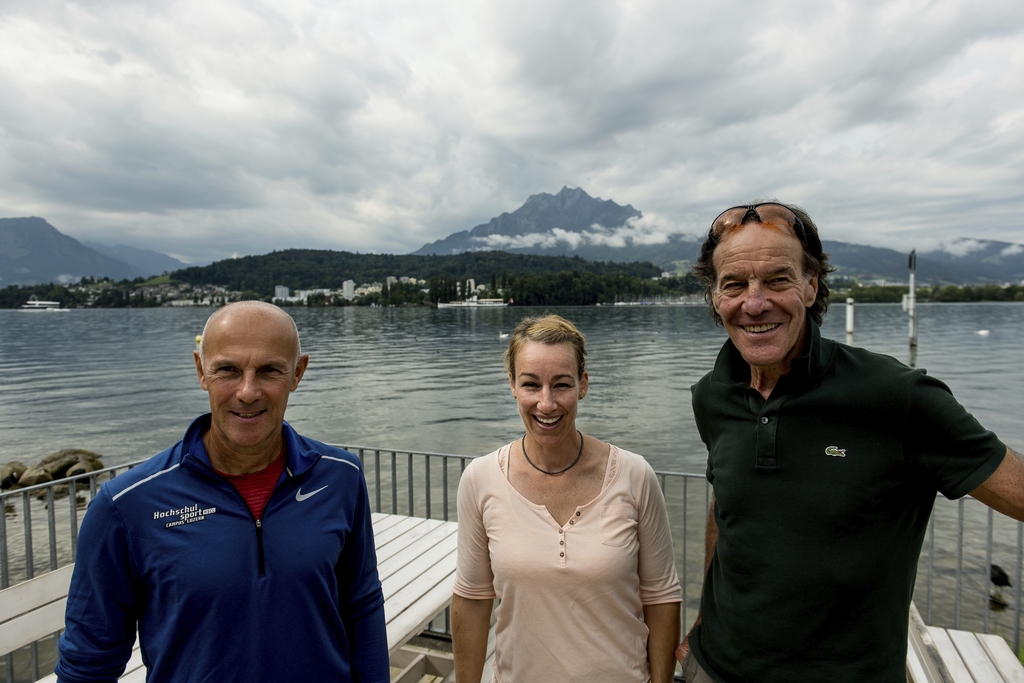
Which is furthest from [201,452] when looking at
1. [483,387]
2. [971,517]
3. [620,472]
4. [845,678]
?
[483,387]

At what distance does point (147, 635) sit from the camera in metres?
1.80

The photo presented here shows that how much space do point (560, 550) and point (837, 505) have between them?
96cm

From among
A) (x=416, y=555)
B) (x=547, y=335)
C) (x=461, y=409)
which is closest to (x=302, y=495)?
(x=547, y=335)

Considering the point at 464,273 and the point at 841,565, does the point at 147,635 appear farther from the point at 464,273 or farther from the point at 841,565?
the point at 464,273

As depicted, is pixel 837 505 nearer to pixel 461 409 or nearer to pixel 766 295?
pixel 766 295

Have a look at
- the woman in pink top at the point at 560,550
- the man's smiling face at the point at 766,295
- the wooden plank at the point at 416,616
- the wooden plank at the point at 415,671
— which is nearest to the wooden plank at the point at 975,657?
the woman in pink top at the point at 560,550

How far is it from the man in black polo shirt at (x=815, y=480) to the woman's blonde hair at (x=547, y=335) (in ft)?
1.95

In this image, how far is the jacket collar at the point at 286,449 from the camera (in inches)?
72.8

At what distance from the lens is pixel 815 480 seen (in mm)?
1861

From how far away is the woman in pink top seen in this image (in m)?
2.18

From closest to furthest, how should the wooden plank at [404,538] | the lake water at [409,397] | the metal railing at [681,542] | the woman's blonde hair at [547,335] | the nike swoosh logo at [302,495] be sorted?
1. the nike swoosh logo at [302,495]
2. the woman's blonde hair at [547,335]
3. the wooden plank at [404,538]
4. the metal railing at [681,542]
5. the lake water at [409,397]

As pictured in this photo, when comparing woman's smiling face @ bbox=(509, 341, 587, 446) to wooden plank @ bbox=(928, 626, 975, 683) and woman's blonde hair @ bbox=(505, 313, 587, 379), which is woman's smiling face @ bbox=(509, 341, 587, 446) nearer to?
woman's blonde hair @ bbox=(505, 313, 587, 379)

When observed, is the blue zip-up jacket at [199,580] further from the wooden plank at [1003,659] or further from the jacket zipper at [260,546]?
the wooden plank at [1003,659]

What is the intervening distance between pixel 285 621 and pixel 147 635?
1.36ft
